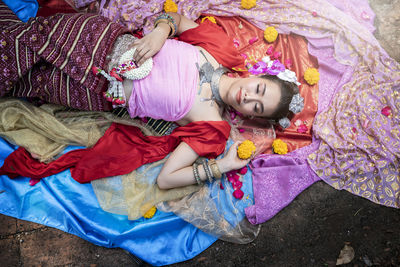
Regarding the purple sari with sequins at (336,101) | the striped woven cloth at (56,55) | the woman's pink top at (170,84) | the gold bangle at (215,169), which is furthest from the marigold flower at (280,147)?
the striped woven cloth at (56,55)

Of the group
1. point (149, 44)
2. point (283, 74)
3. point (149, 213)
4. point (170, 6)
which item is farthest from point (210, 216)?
point (170, 6)

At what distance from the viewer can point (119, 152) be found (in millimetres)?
2600

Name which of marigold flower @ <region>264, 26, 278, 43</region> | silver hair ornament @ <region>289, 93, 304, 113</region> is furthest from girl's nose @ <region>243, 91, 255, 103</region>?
marigold flower @ <region>264, 26, 278, 43</region>

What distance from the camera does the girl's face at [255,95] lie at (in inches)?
90.8

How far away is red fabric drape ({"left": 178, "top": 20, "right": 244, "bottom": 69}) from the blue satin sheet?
155cm

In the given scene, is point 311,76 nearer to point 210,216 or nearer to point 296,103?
point 296,103

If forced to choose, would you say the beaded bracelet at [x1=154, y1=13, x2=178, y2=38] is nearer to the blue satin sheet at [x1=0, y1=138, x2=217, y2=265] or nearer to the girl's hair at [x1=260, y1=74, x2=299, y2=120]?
the girl's hair at [x1=260, y1=74, x2=299, y2=120]

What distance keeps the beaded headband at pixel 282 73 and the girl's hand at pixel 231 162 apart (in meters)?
0.49

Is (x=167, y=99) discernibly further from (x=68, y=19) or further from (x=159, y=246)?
(x=159, y=246)

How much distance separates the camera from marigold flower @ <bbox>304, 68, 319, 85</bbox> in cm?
283

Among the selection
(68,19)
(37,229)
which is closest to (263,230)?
(37,229)

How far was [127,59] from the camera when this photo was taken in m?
2.31

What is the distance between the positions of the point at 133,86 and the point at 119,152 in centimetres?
65

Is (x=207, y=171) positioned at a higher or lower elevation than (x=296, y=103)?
lower
